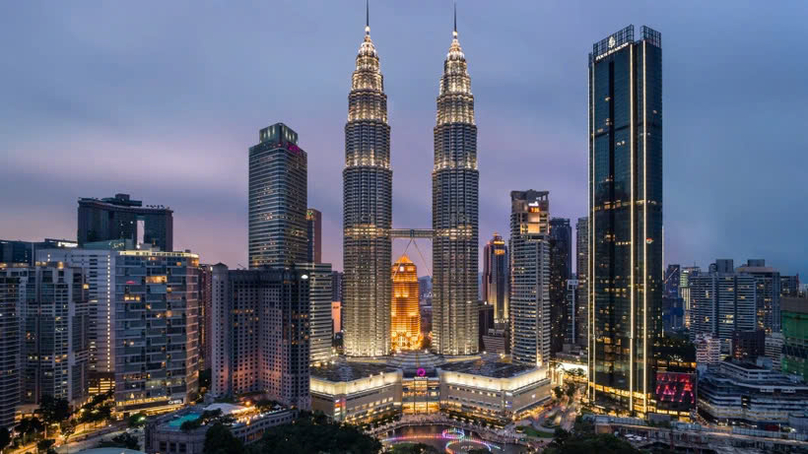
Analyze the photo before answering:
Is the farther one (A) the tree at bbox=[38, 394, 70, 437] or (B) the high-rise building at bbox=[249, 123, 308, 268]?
(B) the high-rise building at bbox=[249, 123, 308, 268]

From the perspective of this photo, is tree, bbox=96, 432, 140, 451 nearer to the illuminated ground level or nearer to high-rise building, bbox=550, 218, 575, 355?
the illuminated ground level

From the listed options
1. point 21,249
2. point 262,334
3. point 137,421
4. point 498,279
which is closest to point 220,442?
point 137,421

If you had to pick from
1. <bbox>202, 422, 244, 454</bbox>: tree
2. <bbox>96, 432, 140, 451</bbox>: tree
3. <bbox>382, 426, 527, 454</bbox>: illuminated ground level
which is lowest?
<bbox>382, 426, 527, 454</bbox>: illuminated ground level

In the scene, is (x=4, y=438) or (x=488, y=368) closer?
(x=4, y=438)

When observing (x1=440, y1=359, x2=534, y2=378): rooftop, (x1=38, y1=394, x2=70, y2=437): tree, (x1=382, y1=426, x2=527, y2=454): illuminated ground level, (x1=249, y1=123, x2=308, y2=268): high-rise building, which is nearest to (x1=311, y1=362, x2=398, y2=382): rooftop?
(x1=382, y1=426, x2=527, y2=454): illuminated ground level

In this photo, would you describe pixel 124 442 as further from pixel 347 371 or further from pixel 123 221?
pixel 123 221

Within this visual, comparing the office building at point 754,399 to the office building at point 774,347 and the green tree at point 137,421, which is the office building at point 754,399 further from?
the green tree at point 137,421
